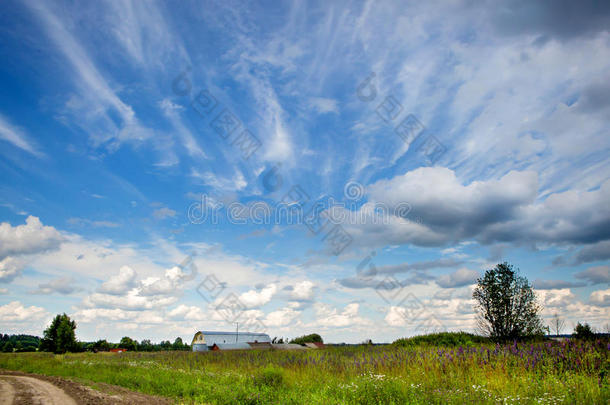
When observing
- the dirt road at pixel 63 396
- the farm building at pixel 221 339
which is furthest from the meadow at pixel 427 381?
the farm building at pixel 221 339

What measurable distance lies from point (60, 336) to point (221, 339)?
82.5ft

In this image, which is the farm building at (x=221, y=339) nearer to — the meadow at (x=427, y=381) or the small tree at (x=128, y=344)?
the small tree at (x=128, y=344)

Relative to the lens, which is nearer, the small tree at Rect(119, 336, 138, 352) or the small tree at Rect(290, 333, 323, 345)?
the small tree at Rect(119, 336, 138, 352)

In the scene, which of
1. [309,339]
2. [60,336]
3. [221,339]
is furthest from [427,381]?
[309,339]

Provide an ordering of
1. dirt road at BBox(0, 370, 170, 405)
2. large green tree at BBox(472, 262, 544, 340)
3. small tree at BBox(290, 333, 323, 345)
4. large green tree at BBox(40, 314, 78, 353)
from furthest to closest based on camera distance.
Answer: small tree at BBox(290, 333, 323, 345)
large green tree at BBox(40, 314, 78, 353)
large green tree at BBox(472, 262, 544, 340)
dirt road at BBox(0, 370, 170, 405)

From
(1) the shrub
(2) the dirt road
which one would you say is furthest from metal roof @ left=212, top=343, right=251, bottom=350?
(2) the dirt road

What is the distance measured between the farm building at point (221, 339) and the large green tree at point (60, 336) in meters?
17.5

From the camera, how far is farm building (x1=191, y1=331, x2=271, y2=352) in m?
59.5

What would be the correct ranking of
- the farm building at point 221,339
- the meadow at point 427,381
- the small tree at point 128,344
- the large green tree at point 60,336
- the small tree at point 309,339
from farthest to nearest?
the small tree at point 309,339 → the small tree at point 128,344 → the farm building at point 221,339 → the large green tree at point 60,336 → the meadow at point 427,381

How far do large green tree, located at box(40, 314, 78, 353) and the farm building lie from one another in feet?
57.5

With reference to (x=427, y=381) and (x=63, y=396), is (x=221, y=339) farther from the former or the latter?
(x=427, y=381)

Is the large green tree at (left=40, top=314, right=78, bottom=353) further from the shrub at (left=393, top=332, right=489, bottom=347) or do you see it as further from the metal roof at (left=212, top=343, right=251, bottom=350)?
the shrub at (left=393, top=332, right=489, bottom=347)

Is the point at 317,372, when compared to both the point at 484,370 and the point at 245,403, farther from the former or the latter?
the point at 484,370

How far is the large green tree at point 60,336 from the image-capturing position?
4834cm
